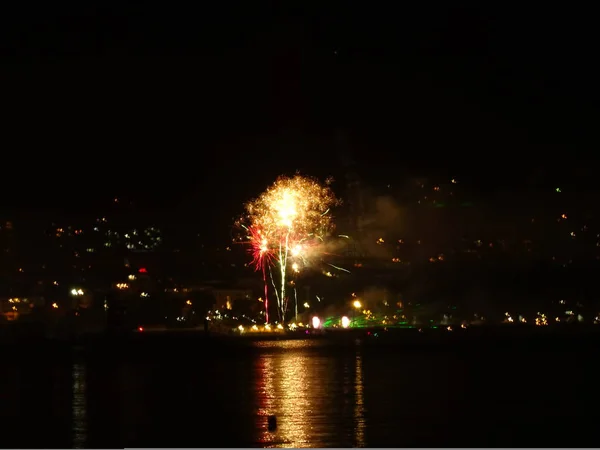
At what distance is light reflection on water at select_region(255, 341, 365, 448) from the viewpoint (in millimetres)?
12555

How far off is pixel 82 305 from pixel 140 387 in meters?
28.7

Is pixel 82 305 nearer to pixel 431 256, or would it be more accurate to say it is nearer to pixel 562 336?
pixel 431 256

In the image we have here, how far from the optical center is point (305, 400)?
16016 mm

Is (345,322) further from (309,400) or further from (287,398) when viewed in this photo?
(309,400)

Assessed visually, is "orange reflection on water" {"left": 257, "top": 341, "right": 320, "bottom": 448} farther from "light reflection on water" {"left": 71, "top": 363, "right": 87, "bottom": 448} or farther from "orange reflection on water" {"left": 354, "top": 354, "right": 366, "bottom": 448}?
"light reflection on water" {"left": 71, "top": 363, "right": 87, "bottom": 448}

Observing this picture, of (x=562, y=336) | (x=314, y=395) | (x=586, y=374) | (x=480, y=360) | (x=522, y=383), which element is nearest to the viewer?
(x=314, y=395)

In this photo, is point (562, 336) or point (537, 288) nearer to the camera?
point (562, 336)

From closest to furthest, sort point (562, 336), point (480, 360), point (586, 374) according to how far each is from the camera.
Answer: point (586, 374) → point (480, 360) → point (562, 336)

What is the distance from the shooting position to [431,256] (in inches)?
1785

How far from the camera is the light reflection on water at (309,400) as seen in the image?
41.2 ft

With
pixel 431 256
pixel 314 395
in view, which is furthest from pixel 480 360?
pixel 431 256

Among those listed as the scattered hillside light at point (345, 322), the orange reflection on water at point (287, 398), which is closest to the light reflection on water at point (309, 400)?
the orange reflection on water at point (287, 398)

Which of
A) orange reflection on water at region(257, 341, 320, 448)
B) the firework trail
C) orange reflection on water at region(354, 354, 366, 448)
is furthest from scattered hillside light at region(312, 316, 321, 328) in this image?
orange reflection on water at region(354, 354, 366, 448)

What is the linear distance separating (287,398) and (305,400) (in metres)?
0.49
